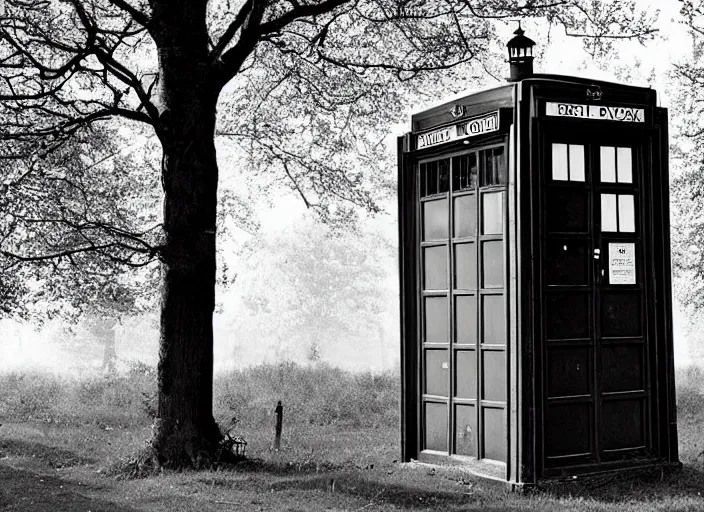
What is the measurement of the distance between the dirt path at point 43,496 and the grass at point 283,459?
15 millimetres

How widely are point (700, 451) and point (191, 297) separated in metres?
6.96

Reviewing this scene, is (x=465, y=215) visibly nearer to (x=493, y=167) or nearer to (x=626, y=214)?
(x=493, y=167)

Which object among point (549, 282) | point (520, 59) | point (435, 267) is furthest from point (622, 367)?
point (520, 59)

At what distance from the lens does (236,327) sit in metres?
46.2

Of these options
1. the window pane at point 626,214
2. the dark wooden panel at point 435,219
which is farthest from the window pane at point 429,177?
the window pane at point 626,214

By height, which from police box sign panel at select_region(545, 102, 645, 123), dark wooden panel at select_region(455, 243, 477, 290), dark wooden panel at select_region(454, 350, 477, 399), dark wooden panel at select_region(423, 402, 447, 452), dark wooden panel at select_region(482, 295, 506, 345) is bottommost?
dark wooden panel at select_region(423, 402, 447, 452)

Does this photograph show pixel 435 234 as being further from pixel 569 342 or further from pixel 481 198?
pixel 569 342

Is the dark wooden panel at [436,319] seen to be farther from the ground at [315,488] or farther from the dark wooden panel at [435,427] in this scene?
the ground at [315,488]

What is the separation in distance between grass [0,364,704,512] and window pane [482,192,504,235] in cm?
274

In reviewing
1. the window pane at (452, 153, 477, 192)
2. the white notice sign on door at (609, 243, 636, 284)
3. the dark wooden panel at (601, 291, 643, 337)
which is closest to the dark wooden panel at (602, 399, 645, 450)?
the dark wooden panel at (601, 291, 643, 337)

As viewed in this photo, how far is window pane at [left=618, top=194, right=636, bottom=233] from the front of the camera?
987cm

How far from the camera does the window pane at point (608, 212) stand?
975 cm

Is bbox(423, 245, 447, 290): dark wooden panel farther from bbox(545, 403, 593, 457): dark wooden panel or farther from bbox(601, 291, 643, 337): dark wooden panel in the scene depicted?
bbox(545, 403, 593, 457): dark wooden panel

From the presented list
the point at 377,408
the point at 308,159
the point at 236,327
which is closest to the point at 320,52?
the point at 308,159
